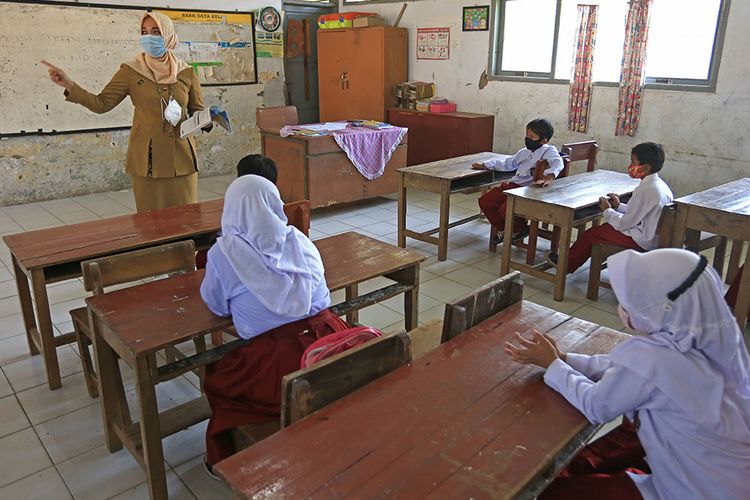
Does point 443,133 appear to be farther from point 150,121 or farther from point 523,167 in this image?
point 150,121

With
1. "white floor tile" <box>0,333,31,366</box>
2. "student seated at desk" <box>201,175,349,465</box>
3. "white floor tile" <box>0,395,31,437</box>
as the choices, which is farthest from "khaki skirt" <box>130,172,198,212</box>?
"student seated at desk" <box>201,175,349,465</box>

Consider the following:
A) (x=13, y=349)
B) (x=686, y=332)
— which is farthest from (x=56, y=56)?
(x=686, y=332)

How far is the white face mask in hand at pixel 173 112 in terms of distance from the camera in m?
3.37

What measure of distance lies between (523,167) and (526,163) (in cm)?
4

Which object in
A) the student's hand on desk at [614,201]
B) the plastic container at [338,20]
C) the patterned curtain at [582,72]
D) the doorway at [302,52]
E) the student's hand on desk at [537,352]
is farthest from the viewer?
the doorway at [302,52]

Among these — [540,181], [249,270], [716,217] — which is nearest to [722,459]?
[249,270]

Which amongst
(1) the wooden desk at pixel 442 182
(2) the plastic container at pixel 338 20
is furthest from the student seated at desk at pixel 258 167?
(2) the plastic container at pixel 338 20

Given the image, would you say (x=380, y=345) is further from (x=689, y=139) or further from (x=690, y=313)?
(x=689, y=139)

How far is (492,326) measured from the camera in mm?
1807

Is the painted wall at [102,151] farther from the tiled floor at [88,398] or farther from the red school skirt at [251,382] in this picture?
the red school skirt at [251,382]

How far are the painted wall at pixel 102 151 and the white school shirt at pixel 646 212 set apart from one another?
212 inches

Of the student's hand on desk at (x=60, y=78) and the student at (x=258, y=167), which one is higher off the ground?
the student's hand on desk at (x=60, y=78)

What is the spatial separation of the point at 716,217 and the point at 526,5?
4.23 meters

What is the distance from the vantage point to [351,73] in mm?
7633
